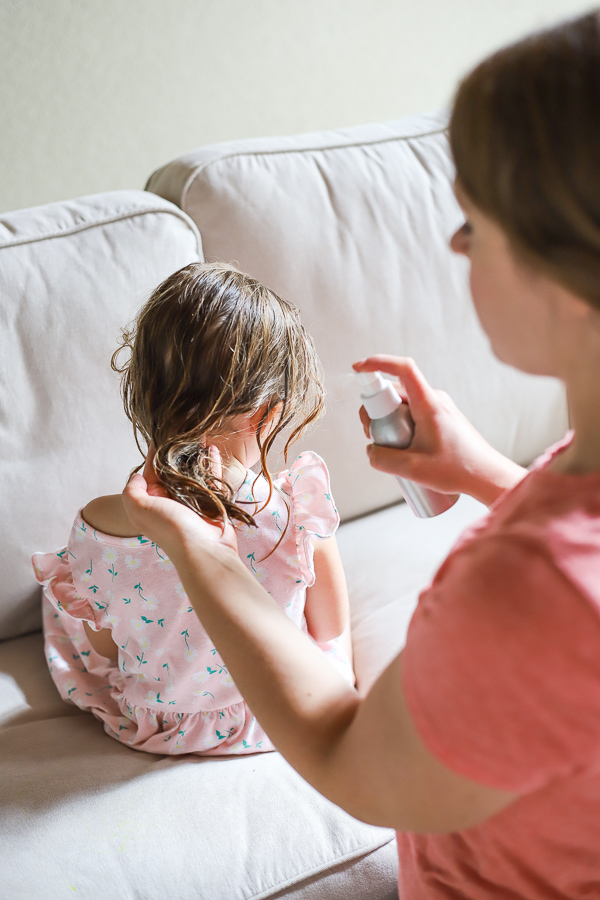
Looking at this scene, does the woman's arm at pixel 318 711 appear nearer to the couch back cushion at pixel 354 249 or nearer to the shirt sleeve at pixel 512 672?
the shirt sleeve at pixel 512 672

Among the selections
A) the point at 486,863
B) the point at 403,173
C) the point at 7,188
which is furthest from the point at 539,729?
the point at 7,188

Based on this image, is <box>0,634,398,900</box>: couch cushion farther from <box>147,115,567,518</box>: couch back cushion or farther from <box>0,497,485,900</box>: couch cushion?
<box>147,115,567,518</box>: couch back cushion

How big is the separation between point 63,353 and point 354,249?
1.60ft

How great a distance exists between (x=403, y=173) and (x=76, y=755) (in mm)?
1019

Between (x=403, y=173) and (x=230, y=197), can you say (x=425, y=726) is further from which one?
(x=403, y=173)

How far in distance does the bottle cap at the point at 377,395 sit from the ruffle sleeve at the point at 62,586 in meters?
0.49

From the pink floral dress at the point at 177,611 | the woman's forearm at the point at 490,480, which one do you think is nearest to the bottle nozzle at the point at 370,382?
the woman's forearm at the point at 490,480

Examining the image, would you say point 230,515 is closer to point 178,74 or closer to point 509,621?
point 509,621

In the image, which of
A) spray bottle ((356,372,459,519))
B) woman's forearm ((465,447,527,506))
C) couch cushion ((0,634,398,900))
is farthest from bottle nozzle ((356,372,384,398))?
couch cushion ((0,634,398,900))

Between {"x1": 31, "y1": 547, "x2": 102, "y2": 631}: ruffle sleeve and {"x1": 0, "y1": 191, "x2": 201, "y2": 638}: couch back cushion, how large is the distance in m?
0.03

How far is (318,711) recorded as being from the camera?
457 mm

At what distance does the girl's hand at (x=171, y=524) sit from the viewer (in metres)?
0.55

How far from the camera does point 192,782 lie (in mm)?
825

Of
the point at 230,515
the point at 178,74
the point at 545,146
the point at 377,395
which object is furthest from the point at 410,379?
the point at 178,74
